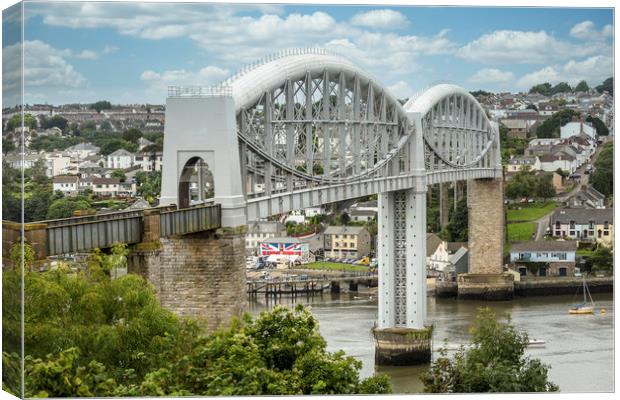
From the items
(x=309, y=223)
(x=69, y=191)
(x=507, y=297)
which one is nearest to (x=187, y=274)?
(x=69, y=191)

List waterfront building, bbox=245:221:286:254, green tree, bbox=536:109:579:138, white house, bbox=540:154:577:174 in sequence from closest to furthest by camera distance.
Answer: waterfront building, bbox=245:221:286:254
white house, bbox=540:154:577:174
green tree, bbox=536:109:579:138

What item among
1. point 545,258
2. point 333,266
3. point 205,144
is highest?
point 205,144

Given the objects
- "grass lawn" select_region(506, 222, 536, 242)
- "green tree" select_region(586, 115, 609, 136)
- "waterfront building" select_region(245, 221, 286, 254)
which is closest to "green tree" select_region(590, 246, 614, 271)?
"grass lawn" select_region(506, 222, 536, 242)

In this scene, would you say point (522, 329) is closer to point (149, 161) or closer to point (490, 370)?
point (149, 161)

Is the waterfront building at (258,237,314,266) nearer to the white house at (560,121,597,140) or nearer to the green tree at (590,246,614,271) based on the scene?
the green tree at (590,246,614,271)

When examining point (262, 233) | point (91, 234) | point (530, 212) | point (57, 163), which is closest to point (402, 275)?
point (57, 163)

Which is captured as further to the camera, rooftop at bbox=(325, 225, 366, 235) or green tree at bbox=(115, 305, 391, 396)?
rooftop at bbox=(325, 225, 366, 235)

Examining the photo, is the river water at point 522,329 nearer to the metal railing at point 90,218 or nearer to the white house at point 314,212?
the metal railing at point 90,218

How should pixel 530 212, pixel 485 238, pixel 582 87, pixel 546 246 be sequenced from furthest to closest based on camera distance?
pixel 582 87, pixel 530 212, pixel 546 246, pixel 485 238
